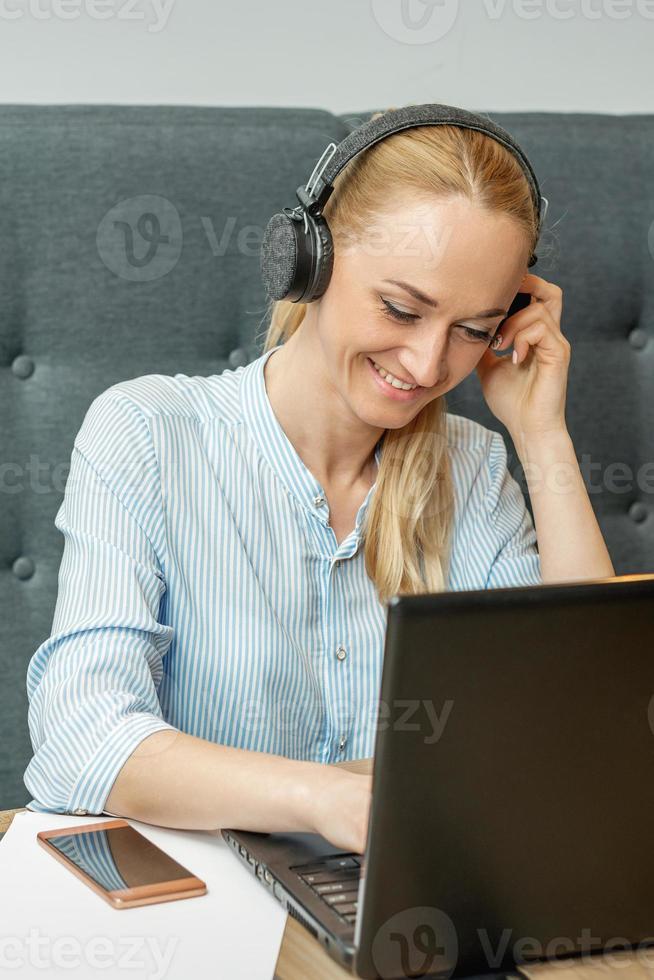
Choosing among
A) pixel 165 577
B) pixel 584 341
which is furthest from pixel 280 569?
pixel 584 341

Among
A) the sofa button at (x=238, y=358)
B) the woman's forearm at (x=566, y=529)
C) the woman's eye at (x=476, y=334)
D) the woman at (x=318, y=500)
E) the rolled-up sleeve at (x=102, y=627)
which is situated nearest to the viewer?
the rolled-up sleeve at (x=102, y=627)

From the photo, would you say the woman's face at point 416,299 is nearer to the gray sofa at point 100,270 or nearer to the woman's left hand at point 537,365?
the woman's left hand at point 537,365

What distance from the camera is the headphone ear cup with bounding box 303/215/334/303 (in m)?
1.16

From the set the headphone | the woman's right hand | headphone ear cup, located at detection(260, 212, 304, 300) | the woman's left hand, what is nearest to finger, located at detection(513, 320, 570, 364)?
the woman's left hand

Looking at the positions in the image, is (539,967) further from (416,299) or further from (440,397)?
(440,397)

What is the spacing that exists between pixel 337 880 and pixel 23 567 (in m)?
0.93

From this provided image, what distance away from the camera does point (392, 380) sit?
1212 millimetres

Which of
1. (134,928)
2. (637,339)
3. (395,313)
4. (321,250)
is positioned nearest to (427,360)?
(395,313)

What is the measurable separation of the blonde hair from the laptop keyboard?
543mm

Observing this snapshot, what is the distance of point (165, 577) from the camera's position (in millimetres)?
1176

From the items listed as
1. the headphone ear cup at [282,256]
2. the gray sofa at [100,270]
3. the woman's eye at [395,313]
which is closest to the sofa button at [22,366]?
the gray sofa at [100,270]

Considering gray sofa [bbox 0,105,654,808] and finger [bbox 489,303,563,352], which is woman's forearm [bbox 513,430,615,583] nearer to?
finger [bbox 489,303,563,352]

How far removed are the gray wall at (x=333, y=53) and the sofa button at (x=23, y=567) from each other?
0.70 meters

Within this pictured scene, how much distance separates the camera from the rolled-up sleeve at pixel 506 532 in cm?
141
